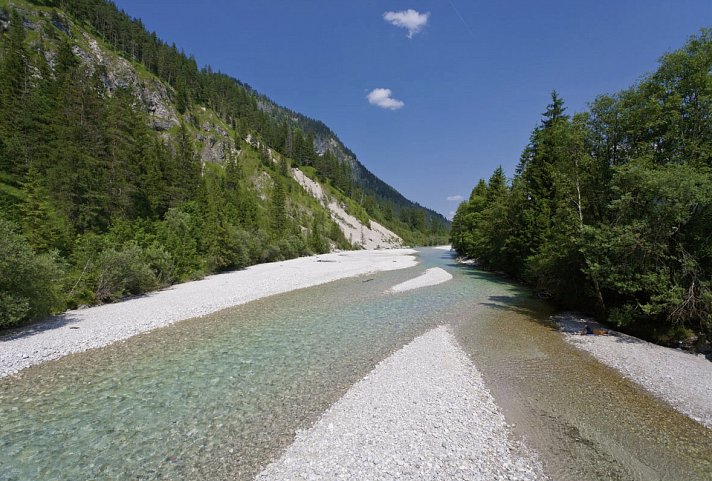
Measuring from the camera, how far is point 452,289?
28.7 meters

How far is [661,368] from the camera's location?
37.6 ft

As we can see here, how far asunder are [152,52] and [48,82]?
99777 millimetres

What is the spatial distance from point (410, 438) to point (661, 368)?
1094cm

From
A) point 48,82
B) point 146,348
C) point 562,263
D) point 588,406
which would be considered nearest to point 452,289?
point 562,263

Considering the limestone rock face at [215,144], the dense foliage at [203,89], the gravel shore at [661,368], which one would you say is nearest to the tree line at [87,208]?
the gravel shore at [661,368]

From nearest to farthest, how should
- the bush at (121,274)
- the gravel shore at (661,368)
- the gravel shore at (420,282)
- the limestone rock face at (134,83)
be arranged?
the gravel shore at (661,368), the bush at (121,274), the gravel shore at (420,282), the limestone rock face at (134,83)

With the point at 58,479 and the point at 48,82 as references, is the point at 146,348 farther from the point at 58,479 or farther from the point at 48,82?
the point at 48,82

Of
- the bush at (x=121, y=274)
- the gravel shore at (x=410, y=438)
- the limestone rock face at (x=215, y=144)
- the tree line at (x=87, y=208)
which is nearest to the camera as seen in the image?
the gravel shore at (x=410, y=438)

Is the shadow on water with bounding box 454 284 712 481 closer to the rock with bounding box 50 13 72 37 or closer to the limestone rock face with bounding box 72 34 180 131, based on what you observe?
the limestone rock face with bounding box 72 34 180 131

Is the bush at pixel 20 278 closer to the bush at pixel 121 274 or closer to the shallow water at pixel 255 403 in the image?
the shallow water at pixel 255 403

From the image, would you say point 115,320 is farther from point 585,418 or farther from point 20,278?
point 585,418

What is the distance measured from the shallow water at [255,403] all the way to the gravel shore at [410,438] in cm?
61

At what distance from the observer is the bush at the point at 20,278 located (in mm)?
13188

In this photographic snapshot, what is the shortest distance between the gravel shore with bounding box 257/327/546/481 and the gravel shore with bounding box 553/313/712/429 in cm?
575
